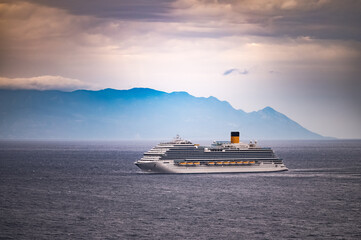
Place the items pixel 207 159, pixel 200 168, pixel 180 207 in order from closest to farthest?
1. pixel 180 207
2. pixel 200 168
3. pixel 207 159

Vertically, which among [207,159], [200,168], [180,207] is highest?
[207,159]

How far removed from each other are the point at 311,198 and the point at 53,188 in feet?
127

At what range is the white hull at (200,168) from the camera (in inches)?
4459

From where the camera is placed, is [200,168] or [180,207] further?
[200,168]

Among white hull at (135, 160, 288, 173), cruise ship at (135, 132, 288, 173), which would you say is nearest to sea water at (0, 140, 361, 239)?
white hull at (135, 160, 288, 173)

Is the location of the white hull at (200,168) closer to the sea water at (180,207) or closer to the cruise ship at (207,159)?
the cruise ship at (207,159)

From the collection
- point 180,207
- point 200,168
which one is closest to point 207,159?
point 200,168

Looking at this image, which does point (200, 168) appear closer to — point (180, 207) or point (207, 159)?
point (207, 159)

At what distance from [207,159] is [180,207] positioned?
4724 cm

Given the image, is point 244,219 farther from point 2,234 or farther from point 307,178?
point 307,178

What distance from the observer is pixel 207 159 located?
11812 cm

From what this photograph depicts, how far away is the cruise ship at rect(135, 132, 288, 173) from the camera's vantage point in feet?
373

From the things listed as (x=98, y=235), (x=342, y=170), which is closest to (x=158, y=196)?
(x=98, y=235)

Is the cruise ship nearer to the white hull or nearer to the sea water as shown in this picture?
the white hull
